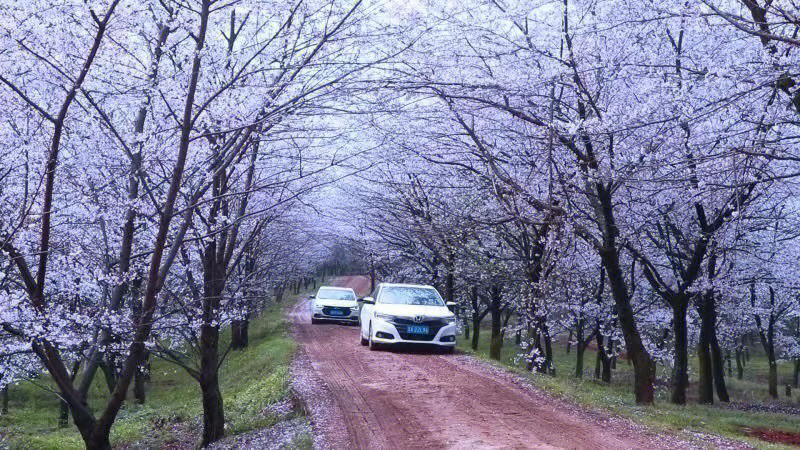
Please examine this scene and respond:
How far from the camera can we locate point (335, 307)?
32.0m

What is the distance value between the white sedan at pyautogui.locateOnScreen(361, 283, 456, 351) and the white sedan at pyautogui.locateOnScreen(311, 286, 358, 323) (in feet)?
47.4

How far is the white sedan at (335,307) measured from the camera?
31922mm

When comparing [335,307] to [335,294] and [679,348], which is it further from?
[679,348]

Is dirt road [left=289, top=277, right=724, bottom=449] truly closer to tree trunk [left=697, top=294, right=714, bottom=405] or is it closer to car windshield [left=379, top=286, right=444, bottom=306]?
car windshield [left=379, top=286, right=444, bottom=306]

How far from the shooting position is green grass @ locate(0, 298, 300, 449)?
46.8 feet

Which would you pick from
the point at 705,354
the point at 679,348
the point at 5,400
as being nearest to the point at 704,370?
the point at 705,354

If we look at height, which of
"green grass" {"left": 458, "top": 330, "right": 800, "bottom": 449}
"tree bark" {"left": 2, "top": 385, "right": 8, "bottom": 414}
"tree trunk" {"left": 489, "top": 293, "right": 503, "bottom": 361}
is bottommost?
"tree bark" {"left": 2, "top": 385, "right": 8, "bottom": 414}

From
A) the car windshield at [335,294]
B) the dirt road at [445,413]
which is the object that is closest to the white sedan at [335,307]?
the car windshield at [335,294]

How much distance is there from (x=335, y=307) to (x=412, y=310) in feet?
52.3

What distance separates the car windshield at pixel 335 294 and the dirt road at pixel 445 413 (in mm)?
17697

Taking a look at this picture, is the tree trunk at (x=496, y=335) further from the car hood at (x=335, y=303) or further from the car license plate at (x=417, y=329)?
the car hood at (x=335, y=303)

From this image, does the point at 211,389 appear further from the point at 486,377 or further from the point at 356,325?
the point at 356,325

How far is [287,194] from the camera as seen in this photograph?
13.9 metres

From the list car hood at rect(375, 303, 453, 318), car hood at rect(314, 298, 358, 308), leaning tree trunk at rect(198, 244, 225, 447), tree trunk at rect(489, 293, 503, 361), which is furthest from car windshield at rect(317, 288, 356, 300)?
leaning tree trunk at rect(198, 244, 225, 447)
